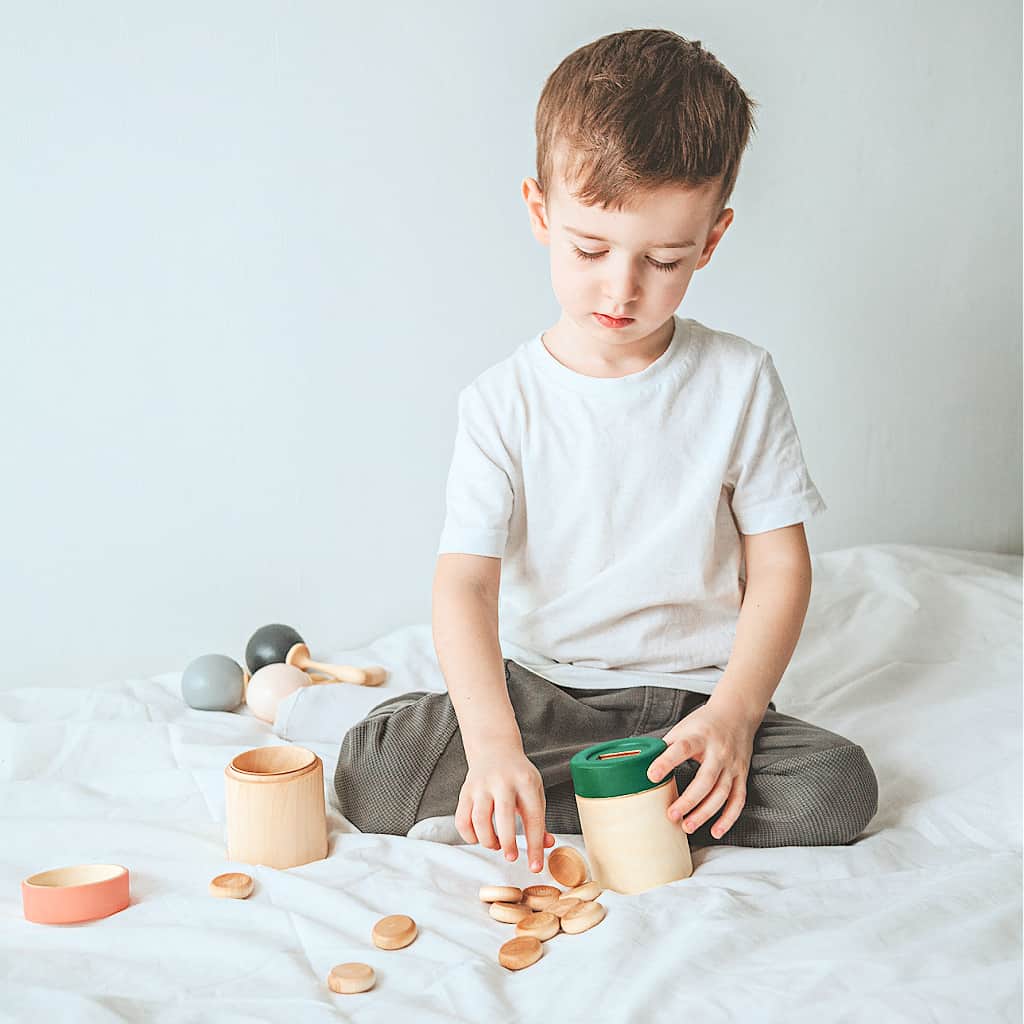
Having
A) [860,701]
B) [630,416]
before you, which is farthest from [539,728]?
[860,701]

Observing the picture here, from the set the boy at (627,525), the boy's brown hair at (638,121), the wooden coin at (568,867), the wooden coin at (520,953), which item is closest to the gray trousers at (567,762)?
the boy at (627,525)

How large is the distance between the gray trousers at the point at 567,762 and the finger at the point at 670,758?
71 mm

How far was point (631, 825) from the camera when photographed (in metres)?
0.81

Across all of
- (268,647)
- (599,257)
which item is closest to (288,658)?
(268,647)

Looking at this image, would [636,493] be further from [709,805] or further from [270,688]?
[270,688]

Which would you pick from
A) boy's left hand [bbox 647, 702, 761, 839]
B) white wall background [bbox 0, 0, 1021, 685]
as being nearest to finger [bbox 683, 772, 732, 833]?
boy's left hand [bbox 647, 702, 761, 839]

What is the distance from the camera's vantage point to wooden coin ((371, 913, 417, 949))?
726 millimetres

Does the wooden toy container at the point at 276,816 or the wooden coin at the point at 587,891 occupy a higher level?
the wooden toy container at the point at 276,816

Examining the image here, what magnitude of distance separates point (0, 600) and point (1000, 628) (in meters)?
1.24

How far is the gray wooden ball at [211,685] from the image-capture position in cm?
126

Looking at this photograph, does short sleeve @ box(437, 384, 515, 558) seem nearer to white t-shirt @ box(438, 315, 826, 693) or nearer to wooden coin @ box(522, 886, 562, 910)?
white t-shirt @ box(438, 315, 826, 693)

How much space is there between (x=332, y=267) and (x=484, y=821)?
0.88 metres

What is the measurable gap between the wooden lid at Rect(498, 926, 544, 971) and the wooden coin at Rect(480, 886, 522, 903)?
2.3 inches

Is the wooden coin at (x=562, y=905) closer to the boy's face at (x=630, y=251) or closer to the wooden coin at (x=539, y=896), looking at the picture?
the wooden coin at (x=539, y=896)
